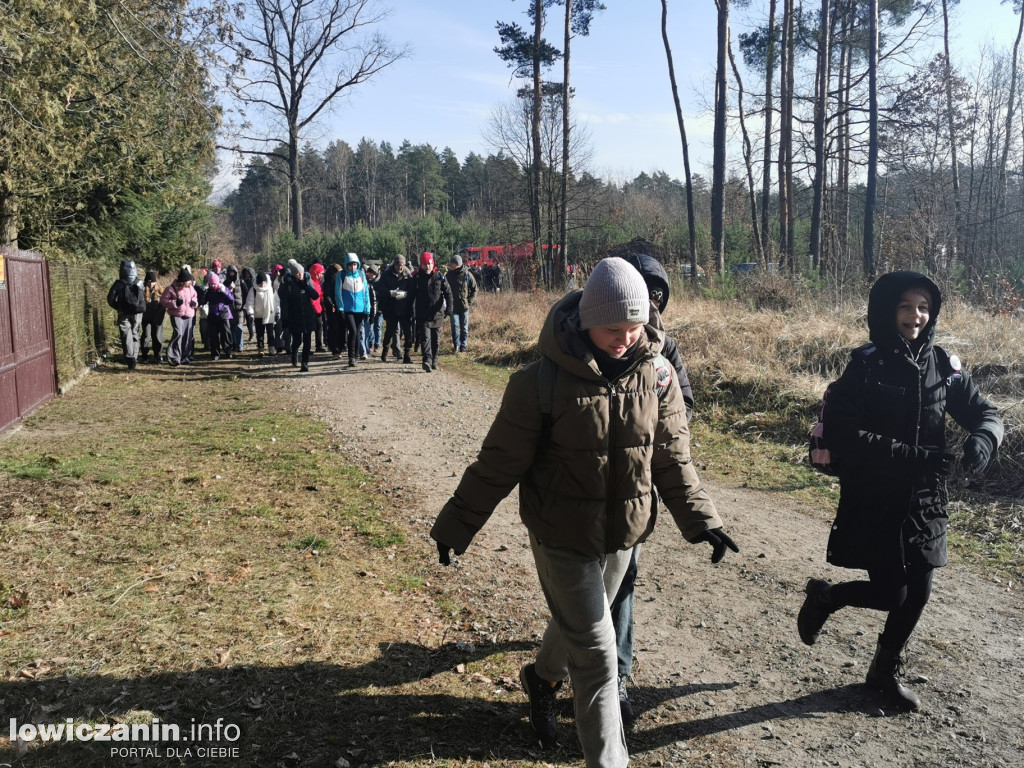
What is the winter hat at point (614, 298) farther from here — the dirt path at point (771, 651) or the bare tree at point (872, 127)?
the bare tree at point (872, 127)

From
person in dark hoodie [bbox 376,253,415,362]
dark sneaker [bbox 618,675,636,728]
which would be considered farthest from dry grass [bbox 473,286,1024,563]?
person in dark hoodie [bbox 376,253,415,362]

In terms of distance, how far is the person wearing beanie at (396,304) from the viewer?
15.1 m

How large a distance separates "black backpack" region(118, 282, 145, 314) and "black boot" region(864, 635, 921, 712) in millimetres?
14211

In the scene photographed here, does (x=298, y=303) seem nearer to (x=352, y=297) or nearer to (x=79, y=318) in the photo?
(x=352, y=297)

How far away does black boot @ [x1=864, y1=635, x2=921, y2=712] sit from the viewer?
3.70 meters

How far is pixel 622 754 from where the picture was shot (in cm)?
293

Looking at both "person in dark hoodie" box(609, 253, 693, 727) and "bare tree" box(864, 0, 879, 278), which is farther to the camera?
"bare tree" box(864, 0, 879, 278)

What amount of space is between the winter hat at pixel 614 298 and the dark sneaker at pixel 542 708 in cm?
162

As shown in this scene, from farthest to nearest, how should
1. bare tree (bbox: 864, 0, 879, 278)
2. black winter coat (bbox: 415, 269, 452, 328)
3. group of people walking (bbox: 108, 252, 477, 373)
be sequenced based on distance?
bare tree (bbox: 864, 0, 879, 278) → group of people walking (bbox: 108, 252, 477, 373) → black winter coat (bbox: 415, 269, 452, 328)

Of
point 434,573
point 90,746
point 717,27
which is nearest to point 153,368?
point 434,573

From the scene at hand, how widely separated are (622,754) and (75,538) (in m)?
4.44

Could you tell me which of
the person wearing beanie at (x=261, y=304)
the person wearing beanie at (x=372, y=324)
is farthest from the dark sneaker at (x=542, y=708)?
the person wearing beanie at (x=261, y=304)

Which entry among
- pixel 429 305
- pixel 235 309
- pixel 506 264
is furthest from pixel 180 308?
pixel 506 264

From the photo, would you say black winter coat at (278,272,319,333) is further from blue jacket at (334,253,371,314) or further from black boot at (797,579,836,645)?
black boot at (797,579,836,645)
